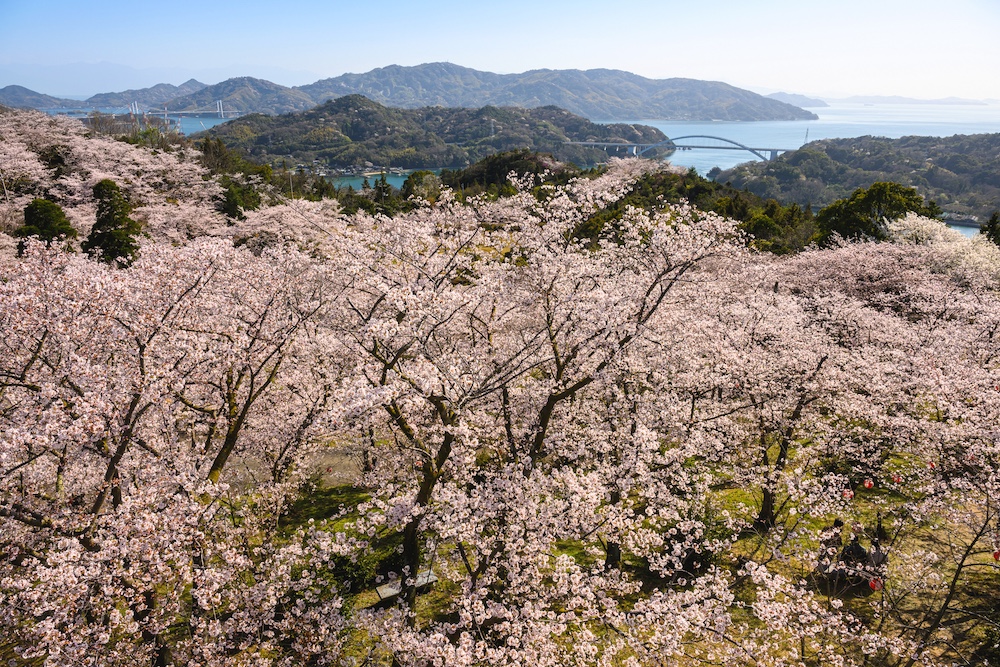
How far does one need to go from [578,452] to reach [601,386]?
2.48 meters

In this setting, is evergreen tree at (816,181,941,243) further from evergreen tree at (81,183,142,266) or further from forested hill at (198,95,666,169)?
forested hill at (198,95,666,169)

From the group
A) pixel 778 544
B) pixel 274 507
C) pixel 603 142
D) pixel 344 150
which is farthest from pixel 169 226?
pixel 603 142

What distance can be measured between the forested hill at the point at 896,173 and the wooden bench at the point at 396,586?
100 metres

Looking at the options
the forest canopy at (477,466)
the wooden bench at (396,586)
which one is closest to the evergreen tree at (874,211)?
the forest canopy at (477,466)

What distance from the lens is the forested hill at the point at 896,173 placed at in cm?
9062

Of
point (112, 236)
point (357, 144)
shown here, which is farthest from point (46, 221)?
point (357, 144)

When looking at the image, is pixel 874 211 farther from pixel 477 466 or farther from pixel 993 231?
pixel 477 466

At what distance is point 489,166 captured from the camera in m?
89.4

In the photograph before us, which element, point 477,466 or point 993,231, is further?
point 993,231

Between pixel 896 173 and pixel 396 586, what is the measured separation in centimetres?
13429

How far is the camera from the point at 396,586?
11.1 metres

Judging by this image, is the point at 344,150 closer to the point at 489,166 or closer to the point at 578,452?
the point at 489,166

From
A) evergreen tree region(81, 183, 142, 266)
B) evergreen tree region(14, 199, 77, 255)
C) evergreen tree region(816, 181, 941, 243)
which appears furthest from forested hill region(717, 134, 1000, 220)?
evergreen tree region(14, 199, 77, 255)

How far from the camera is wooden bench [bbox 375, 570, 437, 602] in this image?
11.0 metres
